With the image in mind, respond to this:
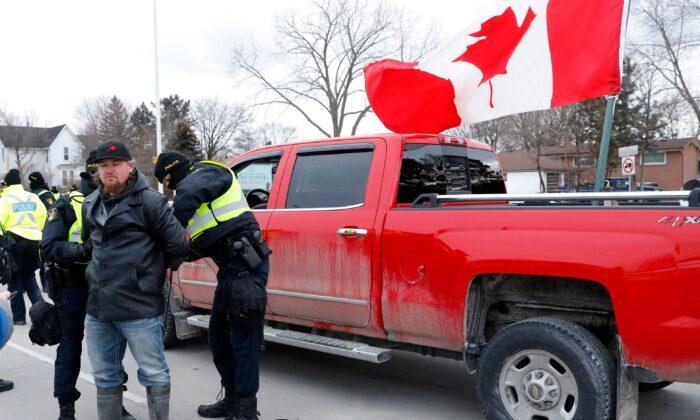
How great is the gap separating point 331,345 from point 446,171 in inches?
66.6

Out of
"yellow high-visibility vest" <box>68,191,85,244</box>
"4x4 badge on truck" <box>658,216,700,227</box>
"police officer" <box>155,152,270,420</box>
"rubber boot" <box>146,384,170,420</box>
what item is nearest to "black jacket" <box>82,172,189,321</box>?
"police officer" <box>155,152,270,420</box>

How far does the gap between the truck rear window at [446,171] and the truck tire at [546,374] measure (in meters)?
1.37

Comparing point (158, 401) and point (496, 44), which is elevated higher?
point (496, 44)

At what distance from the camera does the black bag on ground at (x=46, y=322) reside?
12.9 ft

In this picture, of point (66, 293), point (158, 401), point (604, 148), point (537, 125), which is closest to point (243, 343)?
point (158, 401)

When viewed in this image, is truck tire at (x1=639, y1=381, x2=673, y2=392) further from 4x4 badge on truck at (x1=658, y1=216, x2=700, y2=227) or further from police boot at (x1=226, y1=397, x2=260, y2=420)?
police boot at (x1=226, y1=397, x2=260, y2=420)

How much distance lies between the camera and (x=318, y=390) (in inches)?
187

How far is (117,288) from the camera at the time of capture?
10.5 ft

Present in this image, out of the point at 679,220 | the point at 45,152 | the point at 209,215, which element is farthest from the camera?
the point at 45,152

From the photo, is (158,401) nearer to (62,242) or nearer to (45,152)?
(62,242)

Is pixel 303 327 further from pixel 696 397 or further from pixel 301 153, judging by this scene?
pixel 696 397

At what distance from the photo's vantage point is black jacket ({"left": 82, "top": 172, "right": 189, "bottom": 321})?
3193 millimetres

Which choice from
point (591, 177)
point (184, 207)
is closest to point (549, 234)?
point (184, 207)

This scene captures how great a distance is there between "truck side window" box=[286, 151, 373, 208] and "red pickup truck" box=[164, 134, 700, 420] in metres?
0.01
